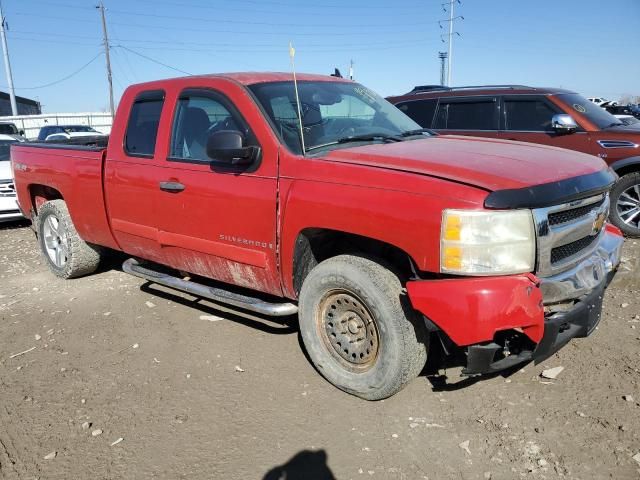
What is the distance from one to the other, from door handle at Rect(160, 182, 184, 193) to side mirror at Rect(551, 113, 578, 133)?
4.94m

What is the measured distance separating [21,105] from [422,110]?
234ft

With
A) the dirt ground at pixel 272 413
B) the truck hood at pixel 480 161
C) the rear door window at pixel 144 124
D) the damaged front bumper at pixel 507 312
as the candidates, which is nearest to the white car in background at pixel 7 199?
the dirt ground at pixel 272 413

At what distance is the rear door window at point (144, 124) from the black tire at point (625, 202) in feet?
18.0

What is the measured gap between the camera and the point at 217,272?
380 cm

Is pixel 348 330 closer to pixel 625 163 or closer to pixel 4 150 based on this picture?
pixel 625 163

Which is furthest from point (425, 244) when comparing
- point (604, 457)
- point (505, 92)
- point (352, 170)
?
point (505, 92)

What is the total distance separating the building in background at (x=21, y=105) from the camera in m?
58.0

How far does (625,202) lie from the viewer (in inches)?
259

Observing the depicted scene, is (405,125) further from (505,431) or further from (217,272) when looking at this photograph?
(505,431)

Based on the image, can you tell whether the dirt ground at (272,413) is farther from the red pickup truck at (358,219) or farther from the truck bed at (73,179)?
the truck bed at (73,179)

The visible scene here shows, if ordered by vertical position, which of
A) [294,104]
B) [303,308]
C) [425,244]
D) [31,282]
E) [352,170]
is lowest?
[31,282]

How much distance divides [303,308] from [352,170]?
0.93 meters

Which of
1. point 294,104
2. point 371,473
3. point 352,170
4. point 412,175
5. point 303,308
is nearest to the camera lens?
point 371,473

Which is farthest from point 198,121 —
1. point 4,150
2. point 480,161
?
point 4,150
